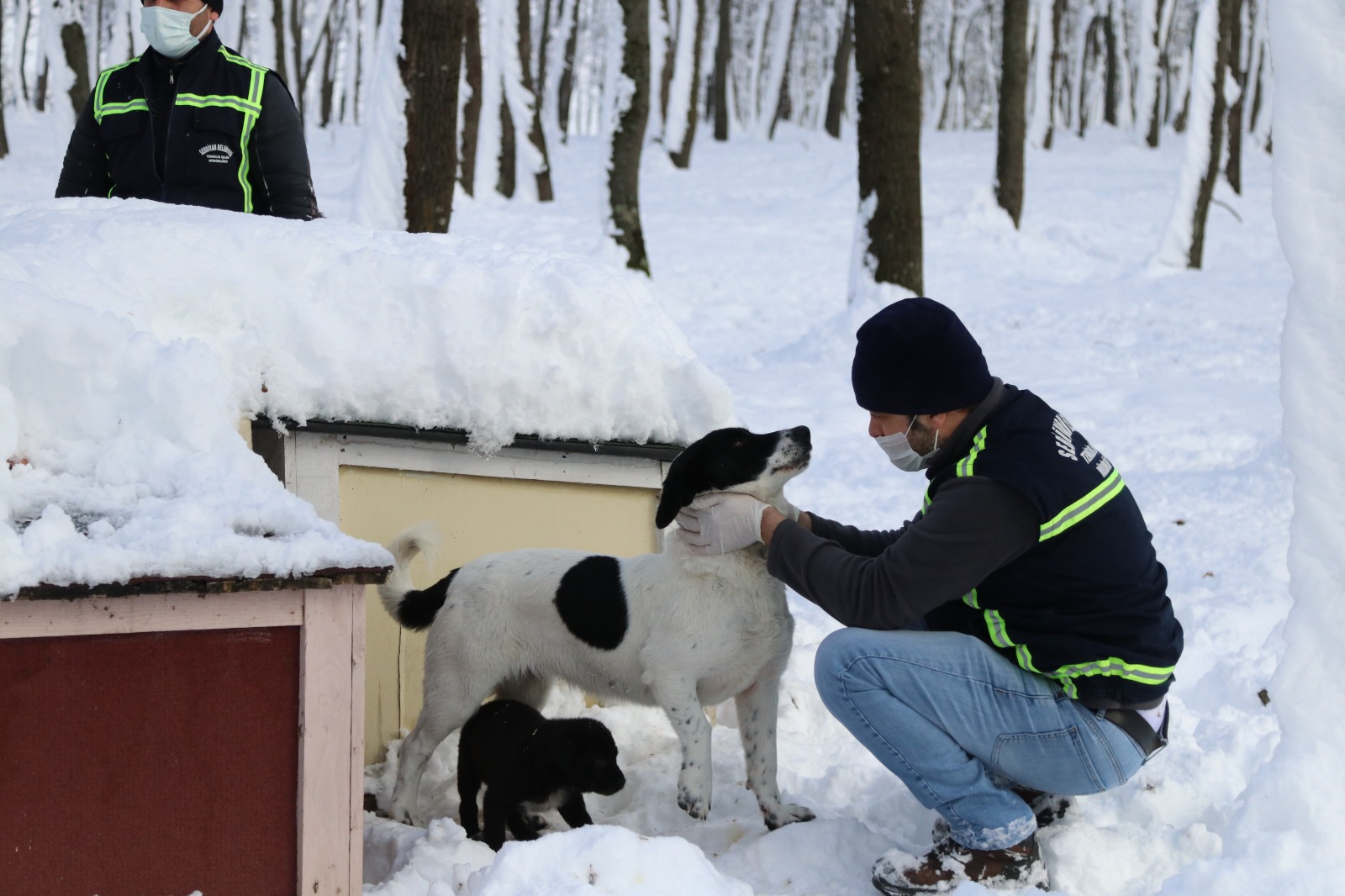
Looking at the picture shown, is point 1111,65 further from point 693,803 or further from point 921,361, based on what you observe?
point 693,803

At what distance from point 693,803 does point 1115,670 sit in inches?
52.2

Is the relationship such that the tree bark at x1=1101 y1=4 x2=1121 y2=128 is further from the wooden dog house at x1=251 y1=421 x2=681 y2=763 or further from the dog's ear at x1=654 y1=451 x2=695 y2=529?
the dog's ear at x1=654 y1=451 x2=695 y2=529

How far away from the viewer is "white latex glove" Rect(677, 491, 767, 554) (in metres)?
3.54

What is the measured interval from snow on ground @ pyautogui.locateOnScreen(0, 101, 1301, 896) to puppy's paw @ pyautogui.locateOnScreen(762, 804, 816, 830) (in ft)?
0.14

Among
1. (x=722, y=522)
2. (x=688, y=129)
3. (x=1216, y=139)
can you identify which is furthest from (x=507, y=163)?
(x=722, y=522)

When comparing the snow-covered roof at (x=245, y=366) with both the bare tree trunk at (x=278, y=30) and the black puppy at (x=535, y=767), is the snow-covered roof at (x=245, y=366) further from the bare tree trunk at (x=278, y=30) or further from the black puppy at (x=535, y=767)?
the bare tree trunk at (x=278, y=30)

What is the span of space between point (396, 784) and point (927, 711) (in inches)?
70.8

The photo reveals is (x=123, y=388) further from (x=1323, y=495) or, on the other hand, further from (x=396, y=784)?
(x=1323, y=495)

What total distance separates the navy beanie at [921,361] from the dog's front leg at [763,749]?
3.63ft

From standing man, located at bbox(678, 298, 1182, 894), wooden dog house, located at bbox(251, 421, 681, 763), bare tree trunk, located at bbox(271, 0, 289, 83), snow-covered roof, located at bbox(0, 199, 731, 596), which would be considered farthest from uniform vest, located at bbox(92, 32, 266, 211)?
bare tree trunk, located at bbox(271, 0, 289, 83)

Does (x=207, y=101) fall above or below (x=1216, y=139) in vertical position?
below

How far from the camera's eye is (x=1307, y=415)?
2930mm

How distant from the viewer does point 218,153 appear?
15.5ft

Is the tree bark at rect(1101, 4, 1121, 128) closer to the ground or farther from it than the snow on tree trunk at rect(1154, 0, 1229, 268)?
farther from it
